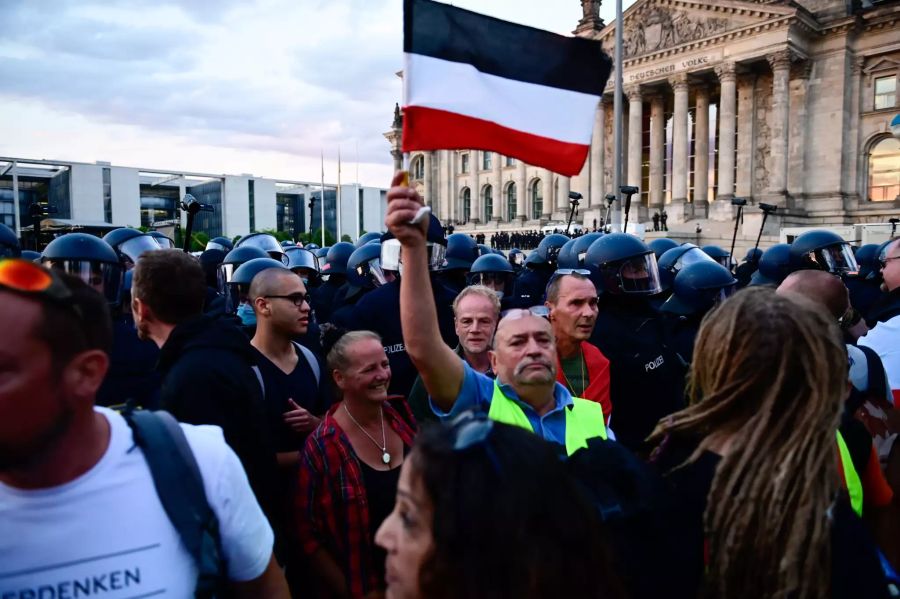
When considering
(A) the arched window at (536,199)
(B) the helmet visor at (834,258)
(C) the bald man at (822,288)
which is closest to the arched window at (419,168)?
(A) the arched window at (536,199)

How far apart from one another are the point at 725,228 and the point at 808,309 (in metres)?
34.0

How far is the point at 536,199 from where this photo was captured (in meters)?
51.8

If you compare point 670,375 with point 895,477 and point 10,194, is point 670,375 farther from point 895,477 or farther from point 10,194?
point 10,194

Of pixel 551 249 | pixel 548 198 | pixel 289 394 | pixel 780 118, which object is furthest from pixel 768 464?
pixel 548 198

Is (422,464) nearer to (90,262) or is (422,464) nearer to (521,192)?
(90,262)

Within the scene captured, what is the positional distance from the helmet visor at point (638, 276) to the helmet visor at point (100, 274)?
352cm

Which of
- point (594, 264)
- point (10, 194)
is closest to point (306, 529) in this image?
point (594, 264)

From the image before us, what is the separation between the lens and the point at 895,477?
9.31 feet

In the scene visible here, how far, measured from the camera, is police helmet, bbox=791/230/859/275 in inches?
300

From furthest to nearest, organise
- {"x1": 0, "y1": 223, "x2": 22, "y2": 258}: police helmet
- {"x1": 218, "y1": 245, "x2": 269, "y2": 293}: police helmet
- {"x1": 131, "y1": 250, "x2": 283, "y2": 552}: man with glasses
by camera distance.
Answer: {"x1": 218, "y1": 245, "x2": 269, "y2": 293}: police helmet → {"x1": 0, "y1": 223, "x2": 22, "y2": 258}: police helmet → {"x1": 131, "y1": 250, "x2": 283, "y2": 552}: man with glasses

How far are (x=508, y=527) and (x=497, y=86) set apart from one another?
90.8 inches

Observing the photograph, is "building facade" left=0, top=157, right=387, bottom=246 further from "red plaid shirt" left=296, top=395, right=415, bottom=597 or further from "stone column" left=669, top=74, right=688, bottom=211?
"red plaid shirt" left=296, top=395, right=415, bottom=597

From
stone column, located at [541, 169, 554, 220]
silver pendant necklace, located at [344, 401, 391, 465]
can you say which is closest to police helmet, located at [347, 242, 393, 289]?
silver pendant necklace, located at [344, 401, 391, 465]

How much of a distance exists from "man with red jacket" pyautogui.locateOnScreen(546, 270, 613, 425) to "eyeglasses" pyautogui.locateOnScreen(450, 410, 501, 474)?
2498 mm
